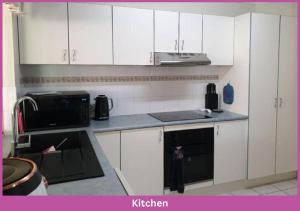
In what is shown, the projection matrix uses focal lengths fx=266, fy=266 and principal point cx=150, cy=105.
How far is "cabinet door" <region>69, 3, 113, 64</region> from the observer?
2469mm

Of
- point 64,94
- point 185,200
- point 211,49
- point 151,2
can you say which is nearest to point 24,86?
point 64,94

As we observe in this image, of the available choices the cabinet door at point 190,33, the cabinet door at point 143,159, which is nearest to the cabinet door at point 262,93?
the cabinet door at point 190,33

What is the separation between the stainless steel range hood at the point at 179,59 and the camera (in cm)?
267

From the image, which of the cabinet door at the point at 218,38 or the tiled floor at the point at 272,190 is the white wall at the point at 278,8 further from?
the tiled floor at the point at 272,190

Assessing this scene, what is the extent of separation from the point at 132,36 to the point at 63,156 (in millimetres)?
1499

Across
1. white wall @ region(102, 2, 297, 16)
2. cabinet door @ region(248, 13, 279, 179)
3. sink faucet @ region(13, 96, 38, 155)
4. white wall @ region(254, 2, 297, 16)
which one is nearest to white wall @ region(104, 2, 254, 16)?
white wall @ region(102, 2, 297, 16)

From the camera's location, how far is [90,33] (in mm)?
2514

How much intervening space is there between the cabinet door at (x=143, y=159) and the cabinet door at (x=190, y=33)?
3.17 feet

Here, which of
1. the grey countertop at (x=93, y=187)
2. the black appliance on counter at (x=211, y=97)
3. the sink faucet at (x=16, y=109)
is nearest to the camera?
the grey countertop at (x=93, y=187)

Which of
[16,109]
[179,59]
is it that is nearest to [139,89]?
[179,59]

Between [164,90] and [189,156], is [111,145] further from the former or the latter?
[164,90]

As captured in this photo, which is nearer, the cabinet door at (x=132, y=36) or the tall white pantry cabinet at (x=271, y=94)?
the cabinet door at (x=132, y=36)

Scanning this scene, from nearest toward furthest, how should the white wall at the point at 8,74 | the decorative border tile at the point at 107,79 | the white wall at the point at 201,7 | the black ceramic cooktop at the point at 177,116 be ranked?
the white wall at the point at 8,74 → the decorative border tile at the point at 107,79 → the black ceramic cooktop at the point at 177,116 → the white wall at the point at 201,7

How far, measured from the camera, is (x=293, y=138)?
10.7ft
